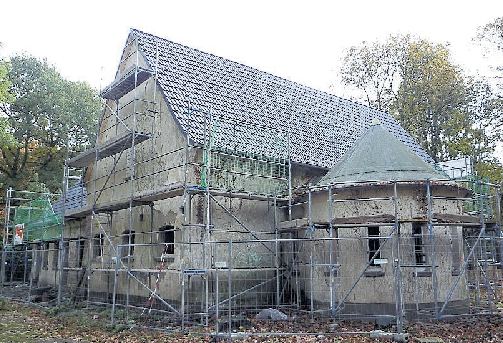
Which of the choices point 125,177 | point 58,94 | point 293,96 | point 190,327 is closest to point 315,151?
point 293,96

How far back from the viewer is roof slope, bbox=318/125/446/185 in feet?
49.0

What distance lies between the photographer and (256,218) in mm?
16547

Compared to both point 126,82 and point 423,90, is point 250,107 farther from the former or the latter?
point 423,90

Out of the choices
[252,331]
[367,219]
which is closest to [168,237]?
[252,331]

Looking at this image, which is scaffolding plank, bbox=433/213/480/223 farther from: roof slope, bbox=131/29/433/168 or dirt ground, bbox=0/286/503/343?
roof slope, bbox=131/29/433/168

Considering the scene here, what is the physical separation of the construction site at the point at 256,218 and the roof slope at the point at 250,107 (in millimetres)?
82

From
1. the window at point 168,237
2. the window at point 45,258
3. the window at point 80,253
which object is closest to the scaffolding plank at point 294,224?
the window at point 168,237

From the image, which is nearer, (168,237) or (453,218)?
(453,218)

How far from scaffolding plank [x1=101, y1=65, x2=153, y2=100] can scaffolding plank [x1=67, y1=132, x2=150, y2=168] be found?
1.82 m

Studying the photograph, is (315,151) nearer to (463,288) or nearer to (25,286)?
(463,288)

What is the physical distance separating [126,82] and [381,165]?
10.2 m

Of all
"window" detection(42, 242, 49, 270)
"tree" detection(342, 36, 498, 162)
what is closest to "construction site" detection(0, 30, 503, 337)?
"window" detection(42, 242, 49, 270)

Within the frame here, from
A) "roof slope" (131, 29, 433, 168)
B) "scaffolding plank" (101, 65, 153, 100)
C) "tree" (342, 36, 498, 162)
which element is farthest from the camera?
"tree" (342, 36, 498, 162)

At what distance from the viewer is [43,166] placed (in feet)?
123
